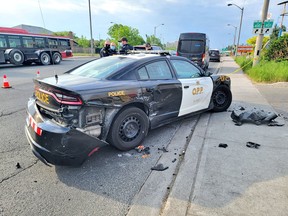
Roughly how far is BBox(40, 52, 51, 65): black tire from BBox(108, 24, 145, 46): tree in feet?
142

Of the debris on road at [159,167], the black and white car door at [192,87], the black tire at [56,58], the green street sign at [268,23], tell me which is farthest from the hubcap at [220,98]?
the black tire at [56,58]

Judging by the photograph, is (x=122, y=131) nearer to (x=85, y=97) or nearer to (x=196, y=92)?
(x=85, y=97)

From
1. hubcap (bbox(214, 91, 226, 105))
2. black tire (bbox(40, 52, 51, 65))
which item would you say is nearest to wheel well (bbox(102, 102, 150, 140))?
hubcap (bbox(214, 91, 226, 105))

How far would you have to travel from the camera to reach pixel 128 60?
11.9ft

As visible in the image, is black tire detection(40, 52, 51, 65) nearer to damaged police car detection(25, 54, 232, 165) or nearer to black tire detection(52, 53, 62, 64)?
black tire detection(52, 53, 62, 64)

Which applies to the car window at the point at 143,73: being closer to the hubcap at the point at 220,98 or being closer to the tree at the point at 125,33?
the hubcap at the point at 220,98

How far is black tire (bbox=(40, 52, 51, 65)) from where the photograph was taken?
18030mm

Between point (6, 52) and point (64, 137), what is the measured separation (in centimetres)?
1633

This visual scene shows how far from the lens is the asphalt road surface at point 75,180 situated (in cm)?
219

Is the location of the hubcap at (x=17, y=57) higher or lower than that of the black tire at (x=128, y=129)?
higher

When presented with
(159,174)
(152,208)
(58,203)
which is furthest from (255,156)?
(58,203)

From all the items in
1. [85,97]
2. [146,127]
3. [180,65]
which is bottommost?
[146,127]

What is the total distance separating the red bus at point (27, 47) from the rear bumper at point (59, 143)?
15833mm

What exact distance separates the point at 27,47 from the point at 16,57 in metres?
1.59
